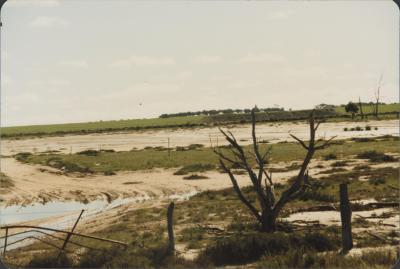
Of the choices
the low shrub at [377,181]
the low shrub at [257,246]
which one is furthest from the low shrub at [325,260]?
the low shrub at [377,181]

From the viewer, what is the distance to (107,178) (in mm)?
38594

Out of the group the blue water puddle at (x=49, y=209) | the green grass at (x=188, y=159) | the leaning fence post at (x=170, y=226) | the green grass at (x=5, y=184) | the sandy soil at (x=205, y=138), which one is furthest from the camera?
the sandy soil at (x=205, y=138)

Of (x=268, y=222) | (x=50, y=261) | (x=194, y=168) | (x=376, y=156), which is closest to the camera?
(x=50, y=261)

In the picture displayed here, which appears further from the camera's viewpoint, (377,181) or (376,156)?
(376,156)

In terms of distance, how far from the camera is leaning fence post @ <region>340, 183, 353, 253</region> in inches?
552

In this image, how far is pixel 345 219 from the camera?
1402cm

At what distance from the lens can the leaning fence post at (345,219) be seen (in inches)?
552

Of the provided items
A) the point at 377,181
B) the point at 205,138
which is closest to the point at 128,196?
the point at 377,181

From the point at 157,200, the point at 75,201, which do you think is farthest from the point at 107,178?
the point at 157,200

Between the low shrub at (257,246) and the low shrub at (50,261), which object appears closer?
the low shrub at (257,246)

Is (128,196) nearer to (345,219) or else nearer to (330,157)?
(345,219)

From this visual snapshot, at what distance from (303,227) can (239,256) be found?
350 cm

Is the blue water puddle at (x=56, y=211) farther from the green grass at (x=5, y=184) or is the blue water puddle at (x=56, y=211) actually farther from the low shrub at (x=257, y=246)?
the low shrub at (x=257, y=246)

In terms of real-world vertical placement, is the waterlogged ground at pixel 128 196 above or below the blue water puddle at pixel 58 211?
above
